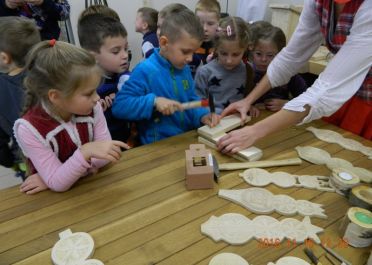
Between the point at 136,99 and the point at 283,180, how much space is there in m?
0.73

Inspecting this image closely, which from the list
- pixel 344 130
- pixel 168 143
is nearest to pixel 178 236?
pixel 168 143

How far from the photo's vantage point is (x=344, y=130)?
5.12 feet

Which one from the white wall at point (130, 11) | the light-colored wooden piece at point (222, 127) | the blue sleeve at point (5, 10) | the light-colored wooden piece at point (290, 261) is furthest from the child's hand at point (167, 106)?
the white wall at point (130, 11)

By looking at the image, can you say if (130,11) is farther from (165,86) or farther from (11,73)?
(165,86)

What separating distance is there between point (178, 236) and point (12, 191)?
61 centimetres

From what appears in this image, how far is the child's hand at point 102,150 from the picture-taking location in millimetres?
1069

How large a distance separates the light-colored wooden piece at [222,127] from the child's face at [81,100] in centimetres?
51

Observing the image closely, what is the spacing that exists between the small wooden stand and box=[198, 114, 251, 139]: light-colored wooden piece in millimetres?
246

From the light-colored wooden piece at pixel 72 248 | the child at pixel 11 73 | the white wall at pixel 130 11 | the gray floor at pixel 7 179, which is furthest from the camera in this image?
the white wall at pixel 130 11

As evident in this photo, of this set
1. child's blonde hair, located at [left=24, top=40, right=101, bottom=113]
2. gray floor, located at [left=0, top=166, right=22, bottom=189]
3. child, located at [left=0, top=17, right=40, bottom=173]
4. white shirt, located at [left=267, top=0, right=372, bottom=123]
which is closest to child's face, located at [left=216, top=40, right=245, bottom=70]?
white shirt, located at [left=267, top=0, right=372, bottom=123]

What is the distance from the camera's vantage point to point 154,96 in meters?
1.42

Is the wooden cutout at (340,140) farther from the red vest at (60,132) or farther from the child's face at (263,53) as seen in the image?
the red vest at (60,132)

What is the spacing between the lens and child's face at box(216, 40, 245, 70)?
1.68 m
